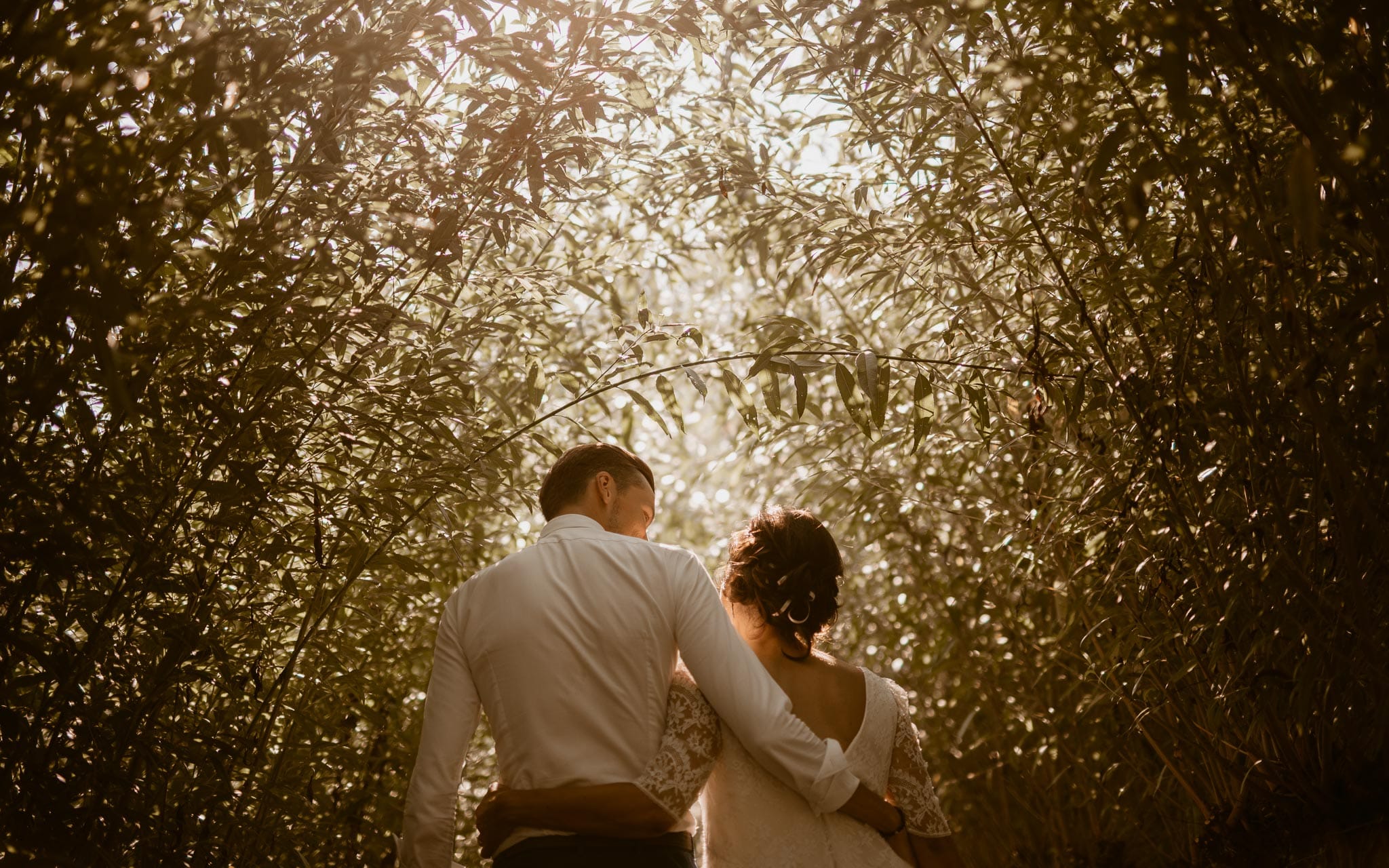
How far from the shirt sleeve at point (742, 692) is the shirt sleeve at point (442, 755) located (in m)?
0.39

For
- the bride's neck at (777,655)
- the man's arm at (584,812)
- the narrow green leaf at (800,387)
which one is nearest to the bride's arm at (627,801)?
the man's arm at (584,812)

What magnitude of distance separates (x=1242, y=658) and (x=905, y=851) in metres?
0.73

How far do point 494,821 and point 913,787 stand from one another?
840 millimetres

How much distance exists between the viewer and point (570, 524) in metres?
2.07

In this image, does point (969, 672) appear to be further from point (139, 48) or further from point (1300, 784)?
point (139, 48)

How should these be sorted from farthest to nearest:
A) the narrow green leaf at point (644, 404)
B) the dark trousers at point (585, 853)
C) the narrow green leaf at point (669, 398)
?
the narrow green leaf at point (669, 398)
the narrow green leaf at point (644, 404)
the dark trousers at point (585, 853)

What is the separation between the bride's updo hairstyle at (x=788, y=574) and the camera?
7.47 feet

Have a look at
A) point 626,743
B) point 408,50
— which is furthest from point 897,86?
point 626,743

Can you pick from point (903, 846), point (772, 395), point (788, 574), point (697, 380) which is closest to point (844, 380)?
point (772, 395)

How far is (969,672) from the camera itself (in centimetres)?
363

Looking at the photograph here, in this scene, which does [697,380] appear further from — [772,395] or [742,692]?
[742,692]

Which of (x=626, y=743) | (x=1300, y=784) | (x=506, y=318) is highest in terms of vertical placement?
(x=506, y=318)

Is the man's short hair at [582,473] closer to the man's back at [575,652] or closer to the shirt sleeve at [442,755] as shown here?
the man's back at [575,652]

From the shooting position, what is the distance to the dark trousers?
71.8 inches
